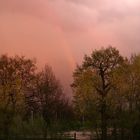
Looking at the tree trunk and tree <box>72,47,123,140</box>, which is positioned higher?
tree <box>72,47,123,140</box>

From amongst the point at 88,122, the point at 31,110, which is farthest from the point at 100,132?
the point at 31,110

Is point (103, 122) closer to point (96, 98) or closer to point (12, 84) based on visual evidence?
point (96, 98)

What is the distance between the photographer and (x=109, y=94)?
50969 millimetres

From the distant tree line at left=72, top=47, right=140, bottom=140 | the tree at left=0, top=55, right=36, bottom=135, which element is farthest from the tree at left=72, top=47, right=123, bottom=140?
the tree at left=0, top=55, right=36, bottom=135

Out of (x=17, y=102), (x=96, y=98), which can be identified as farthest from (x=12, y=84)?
(x=96, y=98)

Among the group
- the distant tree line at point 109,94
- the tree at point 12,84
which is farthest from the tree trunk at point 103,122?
the tree at point 12,84

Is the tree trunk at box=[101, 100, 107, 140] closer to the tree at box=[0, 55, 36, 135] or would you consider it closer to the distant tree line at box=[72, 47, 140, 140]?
the distant tree line at box=[72, 47, 140, 140]

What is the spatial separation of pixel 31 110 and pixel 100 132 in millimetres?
25990

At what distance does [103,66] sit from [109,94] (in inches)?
137

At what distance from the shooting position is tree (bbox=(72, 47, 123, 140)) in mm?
51438

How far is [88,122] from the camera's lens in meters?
52.0

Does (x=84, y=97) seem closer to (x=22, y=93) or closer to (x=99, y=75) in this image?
(x=99, y=75)

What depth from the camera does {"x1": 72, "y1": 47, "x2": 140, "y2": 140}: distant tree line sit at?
167 feet

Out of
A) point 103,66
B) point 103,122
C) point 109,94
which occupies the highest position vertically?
point 103,66
